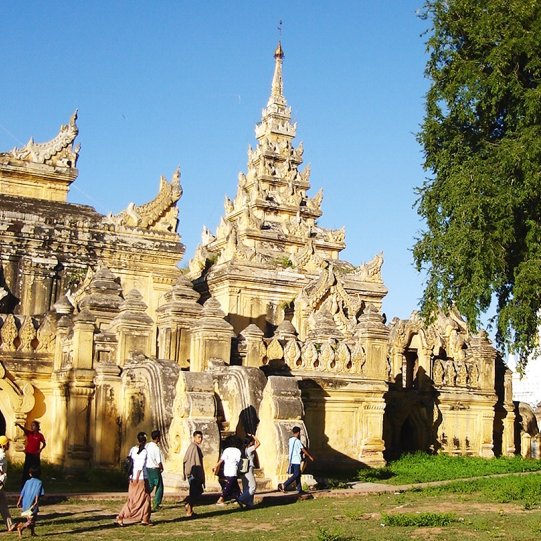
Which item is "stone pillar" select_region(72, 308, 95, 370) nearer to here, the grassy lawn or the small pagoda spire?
the grassy lawn

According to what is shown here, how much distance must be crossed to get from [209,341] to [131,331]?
1.70 meters

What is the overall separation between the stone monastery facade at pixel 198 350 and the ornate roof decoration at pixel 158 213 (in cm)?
5

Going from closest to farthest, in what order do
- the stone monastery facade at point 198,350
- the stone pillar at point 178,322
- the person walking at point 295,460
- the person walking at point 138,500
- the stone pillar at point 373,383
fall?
the person walking at point 138,500, the person walking at point 295,460, the stone monastery facade at point 198,350, the stone pillar at point 373,383, the stone pillar at point 178,322

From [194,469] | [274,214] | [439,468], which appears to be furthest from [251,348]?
[274,214]

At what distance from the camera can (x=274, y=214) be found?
47.6m

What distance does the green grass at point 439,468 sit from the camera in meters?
20.8

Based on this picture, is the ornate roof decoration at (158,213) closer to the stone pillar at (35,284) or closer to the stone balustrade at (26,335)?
the stone pillar at (35,284)

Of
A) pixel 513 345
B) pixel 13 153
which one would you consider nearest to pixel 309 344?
pixel 513 345

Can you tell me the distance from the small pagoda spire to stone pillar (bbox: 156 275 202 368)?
105 feet

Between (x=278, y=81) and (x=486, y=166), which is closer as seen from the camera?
(x=486, y=166)

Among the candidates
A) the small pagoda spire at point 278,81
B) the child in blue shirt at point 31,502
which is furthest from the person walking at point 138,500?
the small pagoda spire at point 278,81

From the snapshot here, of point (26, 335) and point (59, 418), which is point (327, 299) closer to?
point (26, 335)

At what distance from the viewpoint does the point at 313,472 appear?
70.0 feet

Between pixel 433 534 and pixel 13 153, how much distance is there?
22.8 meters
